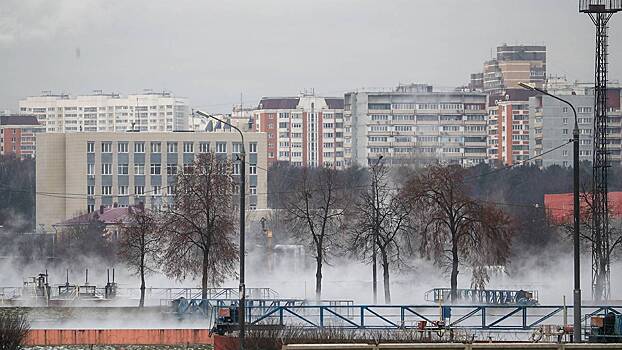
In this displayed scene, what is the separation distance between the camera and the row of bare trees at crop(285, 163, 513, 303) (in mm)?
33625

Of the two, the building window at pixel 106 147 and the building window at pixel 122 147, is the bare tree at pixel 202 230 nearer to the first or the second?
the building window at pixel 106 147

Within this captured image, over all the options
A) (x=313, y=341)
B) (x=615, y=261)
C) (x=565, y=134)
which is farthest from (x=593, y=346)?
(x=565, y=134)

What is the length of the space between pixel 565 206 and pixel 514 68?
73595 millimetres

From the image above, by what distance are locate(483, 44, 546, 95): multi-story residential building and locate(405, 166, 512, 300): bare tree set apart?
7494cm

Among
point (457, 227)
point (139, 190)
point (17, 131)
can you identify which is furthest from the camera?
point (17, 131)

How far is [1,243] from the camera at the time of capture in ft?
173

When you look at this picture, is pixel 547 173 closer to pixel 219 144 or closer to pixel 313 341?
pixel 219 144

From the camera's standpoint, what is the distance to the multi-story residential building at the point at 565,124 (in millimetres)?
68312

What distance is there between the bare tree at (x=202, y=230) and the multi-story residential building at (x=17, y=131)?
5000 cm

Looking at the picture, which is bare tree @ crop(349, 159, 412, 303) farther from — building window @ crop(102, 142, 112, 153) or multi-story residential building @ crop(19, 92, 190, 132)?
multi-story residential building @ crop(19, 92, 190, 132)

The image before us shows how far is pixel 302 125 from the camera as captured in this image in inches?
4456

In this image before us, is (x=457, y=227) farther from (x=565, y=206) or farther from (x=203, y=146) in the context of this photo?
(x=203, y=146)

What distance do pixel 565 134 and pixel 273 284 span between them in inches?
1880

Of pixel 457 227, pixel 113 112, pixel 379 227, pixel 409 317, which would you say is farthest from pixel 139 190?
pixel 113 112
